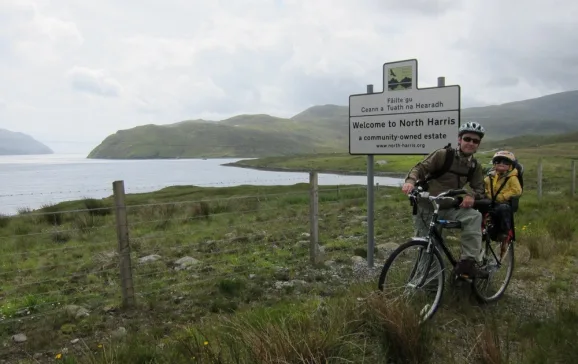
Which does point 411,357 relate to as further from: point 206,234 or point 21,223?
point 21,223

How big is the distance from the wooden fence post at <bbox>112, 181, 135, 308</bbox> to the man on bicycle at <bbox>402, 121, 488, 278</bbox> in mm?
3843

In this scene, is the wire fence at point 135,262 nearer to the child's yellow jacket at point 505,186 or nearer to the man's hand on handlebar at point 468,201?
the child's yellow jacket at point 505,186

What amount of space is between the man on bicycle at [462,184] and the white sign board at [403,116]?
1.19 meters

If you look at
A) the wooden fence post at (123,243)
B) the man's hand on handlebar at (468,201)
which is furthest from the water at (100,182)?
the man's hand on handlebar at (468,201)

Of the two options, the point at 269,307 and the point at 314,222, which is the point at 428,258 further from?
the point at 314,222

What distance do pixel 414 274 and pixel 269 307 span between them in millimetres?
1767

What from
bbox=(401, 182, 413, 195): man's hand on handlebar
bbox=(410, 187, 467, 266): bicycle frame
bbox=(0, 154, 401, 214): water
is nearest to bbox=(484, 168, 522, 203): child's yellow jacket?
bbox=(410, 187, 467, 266): bicycle frame

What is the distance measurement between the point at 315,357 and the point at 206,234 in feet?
33.3

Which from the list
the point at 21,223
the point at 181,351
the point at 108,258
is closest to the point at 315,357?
the point at 181,351

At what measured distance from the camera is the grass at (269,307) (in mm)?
3584

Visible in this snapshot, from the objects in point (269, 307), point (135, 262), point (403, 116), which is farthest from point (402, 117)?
point (135, 262)

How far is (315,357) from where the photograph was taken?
127 inches

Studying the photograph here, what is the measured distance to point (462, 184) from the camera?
5191mm

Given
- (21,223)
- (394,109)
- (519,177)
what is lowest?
(21,223)
